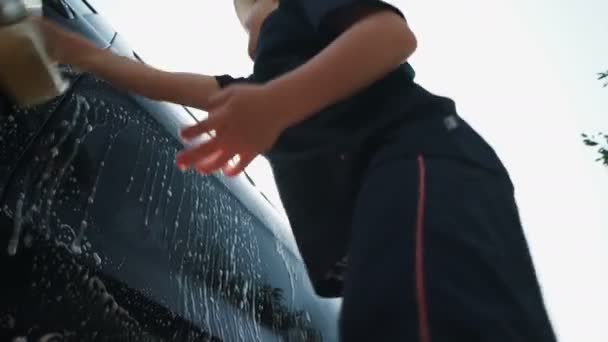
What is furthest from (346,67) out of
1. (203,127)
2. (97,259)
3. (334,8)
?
(97,259)

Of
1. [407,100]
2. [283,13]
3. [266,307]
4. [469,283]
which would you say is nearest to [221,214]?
[266,307]

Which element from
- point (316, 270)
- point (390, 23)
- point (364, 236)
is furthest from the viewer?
point (316, 270)

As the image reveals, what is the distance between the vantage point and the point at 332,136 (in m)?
1.19

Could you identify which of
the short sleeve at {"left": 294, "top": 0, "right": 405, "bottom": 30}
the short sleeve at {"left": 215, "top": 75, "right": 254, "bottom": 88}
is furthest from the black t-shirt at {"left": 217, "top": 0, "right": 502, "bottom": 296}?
the short sleeve at {"left": 215, "top": 75, "right": 254, "bottom": 88}

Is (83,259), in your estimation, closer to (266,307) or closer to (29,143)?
(29,143)

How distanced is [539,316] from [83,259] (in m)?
0.78

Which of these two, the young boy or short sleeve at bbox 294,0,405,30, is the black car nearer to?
the young boy

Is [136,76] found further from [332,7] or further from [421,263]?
[421,263]

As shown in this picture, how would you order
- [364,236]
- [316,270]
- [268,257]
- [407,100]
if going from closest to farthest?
[364,236] < [407,100] < [316,270] < [268,257]

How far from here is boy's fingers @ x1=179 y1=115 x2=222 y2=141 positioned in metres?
0.93

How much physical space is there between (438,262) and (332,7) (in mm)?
514

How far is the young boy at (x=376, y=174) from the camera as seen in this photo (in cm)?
83

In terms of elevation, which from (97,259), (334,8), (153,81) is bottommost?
(97,259)

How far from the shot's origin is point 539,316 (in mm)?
884
